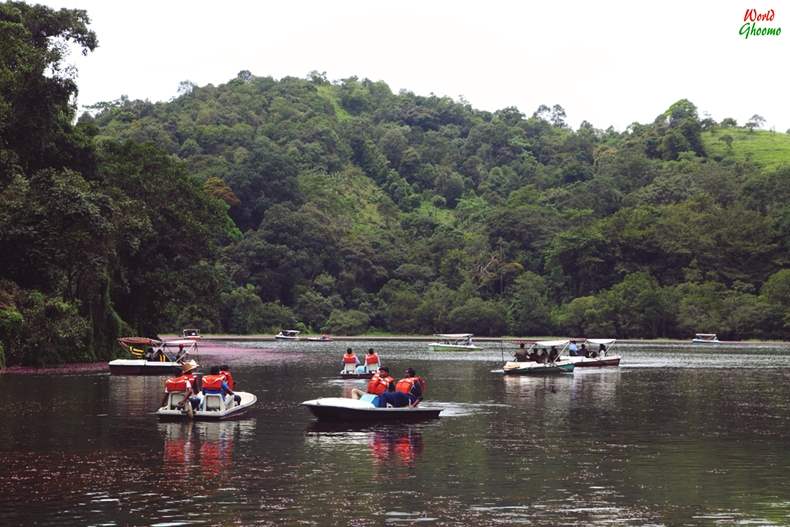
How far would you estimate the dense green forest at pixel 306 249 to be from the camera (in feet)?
211

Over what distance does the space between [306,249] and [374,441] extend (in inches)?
5349

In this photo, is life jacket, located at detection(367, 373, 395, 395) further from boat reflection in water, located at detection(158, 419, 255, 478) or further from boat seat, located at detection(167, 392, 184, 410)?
boat seat, located at detection(167, 392, 184, 410)

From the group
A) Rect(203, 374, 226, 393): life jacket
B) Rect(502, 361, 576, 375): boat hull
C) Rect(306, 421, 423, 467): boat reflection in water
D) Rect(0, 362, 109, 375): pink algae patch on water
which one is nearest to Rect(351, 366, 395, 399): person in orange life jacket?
Rect(306, 421, 423, 467): boat reflection in water

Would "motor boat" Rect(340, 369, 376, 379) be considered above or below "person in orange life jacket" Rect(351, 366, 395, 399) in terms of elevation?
below

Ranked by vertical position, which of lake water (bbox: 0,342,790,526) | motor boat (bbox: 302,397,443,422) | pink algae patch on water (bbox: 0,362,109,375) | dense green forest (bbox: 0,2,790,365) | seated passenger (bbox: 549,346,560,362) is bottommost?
lake water (bbox: 0,342,790,526)

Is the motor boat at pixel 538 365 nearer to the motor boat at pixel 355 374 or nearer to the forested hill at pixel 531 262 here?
the motor boat at pixel 355 374

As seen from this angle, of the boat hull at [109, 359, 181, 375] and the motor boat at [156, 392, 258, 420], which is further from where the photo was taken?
the boat hull at [109, 359, 181, 375]

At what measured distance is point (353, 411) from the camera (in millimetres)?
37156

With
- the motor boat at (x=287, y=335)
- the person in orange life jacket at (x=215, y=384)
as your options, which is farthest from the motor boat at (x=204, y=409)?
the motor boat at (x=287, y=335)

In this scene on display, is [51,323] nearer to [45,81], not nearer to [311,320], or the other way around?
[45,81]

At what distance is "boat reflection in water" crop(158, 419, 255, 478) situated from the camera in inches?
1105

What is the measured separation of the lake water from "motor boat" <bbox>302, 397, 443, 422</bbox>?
1.64ft

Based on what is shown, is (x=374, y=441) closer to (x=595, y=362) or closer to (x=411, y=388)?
(x=411, y=388)

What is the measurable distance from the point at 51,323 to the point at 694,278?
10716 cm
